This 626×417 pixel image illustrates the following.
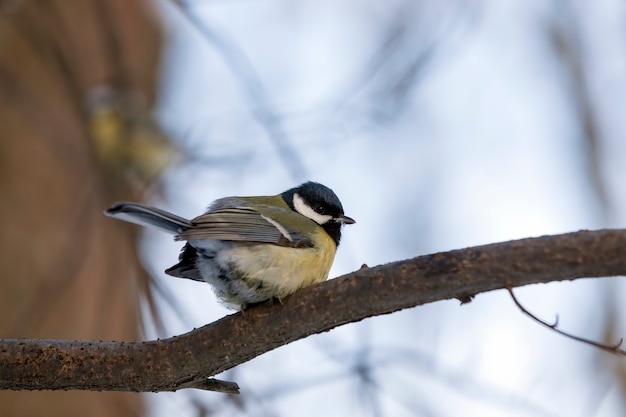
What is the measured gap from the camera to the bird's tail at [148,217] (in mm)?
2365

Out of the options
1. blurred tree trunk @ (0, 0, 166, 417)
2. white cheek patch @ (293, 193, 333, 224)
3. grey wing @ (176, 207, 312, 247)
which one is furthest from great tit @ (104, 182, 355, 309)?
blurred tree trunk @ (0, 0, 166, 417)

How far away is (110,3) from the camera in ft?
15.8

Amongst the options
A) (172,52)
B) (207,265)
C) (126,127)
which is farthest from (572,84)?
(207,265)

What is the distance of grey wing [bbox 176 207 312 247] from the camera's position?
2510mm

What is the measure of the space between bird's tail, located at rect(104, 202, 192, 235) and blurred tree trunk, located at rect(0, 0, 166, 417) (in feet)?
4.11

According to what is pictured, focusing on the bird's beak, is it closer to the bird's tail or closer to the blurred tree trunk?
the bird's tail

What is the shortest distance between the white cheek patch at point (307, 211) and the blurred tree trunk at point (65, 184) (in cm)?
99

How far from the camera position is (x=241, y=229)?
2.62 metres

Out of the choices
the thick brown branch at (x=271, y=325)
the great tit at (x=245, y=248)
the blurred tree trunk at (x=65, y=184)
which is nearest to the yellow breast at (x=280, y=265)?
the great tit at (x=245, y=248)

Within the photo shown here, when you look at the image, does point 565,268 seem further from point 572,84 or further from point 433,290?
point 572,84

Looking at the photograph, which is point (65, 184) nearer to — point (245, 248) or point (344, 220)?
point (344, 220)

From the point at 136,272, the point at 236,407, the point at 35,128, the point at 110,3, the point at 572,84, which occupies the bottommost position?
the point at 236,407

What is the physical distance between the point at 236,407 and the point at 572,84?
4123 mm

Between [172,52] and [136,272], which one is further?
[172,52]
